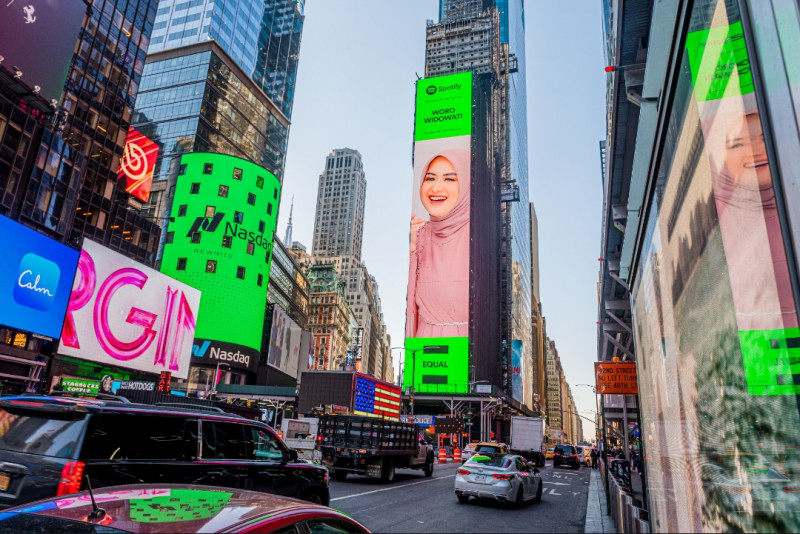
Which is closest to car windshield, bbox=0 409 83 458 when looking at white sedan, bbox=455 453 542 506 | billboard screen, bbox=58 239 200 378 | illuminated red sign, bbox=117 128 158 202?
white sedan, bbox=455 453 542 506

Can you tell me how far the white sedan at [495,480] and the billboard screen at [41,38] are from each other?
118 feet

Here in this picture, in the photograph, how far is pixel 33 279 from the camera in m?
31.3

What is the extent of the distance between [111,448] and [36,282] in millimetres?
32493

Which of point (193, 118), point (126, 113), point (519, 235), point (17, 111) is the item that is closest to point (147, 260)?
point (126, 113)

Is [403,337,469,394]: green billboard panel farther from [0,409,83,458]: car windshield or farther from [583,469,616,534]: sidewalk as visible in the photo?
[0,409,83,458]: car windshield

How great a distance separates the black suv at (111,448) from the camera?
5.38 meters

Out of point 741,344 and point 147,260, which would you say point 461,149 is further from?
point 741,344

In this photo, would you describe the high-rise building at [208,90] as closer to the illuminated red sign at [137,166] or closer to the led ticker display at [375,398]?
the illuminated red sign at [137,166]

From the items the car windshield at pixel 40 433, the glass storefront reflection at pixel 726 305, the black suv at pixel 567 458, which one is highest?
the glass storefront reflection at pixel 726 305

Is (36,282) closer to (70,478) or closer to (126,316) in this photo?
→ (126,316)

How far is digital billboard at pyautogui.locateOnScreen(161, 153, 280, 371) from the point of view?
61594 millimetres

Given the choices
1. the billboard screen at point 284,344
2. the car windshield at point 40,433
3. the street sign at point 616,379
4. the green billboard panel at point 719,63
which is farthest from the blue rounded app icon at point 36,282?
the billboard screen at point 284,344

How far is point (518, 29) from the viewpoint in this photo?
569 feet

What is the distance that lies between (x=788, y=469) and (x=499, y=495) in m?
13.0
